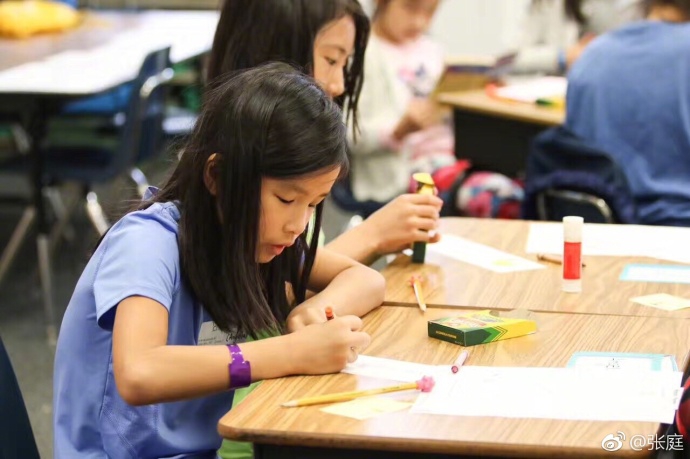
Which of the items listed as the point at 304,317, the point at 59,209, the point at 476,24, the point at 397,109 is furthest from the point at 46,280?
the point at 476,24

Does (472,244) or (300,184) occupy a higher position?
(300,184)

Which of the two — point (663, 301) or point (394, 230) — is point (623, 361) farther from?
point (394, 230)

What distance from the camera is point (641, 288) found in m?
2.05

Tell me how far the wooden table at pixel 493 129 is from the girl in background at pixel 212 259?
7.03 feet

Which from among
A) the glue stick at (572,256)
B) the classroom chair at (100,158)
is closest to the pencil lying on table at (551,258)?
the glue stick at (572,256)

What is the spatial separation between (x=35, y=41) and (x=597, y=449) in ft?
14.2

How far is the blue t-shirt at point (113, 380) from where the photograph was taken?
1.63m

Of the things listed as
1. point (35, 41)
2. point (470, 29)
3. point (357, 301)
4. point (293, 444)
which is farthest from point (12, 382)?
point (470, 29)

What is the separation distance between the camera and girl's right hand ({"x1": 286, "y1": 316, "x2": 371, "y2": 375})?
158cm

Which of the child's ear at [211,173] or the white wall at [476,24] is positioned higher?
the child's ear at [211,173]

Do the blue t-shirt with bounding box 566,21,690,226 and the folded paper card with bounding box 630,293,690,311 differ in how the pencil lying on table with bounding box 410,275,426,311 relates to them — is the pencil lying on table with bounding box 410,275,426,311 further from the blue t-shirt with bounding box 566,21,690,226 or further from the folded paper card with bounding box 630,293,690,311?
the blue t-shirt with bounding box 566,21,690,226

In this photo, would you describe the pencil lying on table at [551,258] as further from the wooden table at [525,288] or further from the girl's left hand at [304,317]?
the girl's left hand at [304,317]

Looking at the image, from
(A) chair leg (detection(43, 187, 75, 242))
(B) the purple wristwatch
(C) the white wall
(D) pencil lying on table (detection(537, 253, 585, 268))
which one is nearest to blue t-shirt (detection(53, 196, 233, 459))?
(B) the purple wristwatch

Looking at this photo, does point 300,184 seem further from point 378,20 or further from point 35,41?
point 35,41
